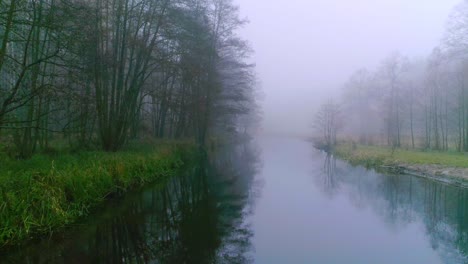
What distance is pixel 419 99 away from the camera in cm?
2702

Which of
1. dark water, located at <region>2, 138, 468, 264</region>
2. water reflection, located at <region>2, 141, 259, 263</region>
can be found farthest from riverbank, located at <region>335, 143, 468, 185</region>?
water reflection, located at <region>2, 141, 259, 263</region>

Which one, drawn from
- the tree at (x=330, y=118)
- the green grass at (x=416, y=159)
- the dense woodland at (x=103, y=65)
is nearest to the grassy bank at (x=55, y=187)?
the dense woodland at (x=103, y=65)

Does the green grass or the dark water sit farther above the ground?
the green grass

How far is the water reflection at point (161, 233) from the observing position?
525cm

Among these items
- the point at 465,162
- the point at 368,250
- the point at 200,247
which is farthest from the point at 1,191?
the point at 465,162

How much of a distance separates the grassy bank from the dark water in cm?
44

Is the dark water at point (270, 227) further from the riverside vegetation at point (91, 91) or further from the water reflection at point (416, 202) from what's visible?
the riverside vegetation at point (91, 91)

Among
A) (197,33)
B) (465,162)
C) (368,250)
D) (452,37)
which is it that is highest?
(452,37)

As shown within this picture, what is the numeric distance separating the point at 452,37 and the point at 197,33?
17309mm

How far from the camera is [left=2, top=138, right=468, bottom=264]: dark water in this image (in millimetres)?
5527

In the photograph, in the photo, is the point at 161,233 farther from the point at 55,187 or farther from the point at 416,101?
the point at 416,101

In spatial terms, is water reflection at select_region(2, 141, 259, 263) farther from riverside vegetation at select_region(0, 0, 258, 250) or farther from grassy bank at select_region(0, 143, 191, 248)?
riverside vegetation at select_region(0, 0, 258, 250)

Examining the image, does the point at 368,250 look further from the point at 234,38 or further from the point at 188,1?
the point at 234,38

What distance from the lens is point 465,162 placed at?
14984 millimetres
